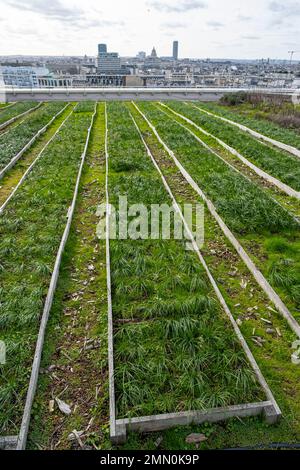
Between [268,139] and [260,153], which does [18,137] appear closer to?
[260,153]

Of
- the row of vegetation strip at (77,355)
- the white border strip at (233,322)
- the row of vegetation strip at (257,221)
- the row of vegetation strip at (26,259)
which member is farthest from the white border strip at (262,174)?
the row of vegetation strip at (26,259)

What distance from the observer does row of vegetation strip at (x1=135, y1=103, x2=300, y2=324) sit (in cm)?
494

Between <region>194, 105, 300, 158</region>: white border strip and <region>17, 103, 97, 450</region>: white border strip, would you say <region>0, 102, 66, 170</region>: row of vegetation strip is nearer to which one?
<region>17, 103, 97, 450</region>: white border strip

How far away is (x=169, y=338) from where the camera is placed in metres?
3.85

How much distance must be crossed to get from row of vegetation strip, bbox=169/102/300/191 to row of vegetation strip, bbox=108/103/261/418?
4678 mm

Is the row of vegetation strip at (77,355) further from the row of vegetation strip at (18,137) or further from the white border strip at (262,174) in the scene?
the row of vegetation strip at (18,137)

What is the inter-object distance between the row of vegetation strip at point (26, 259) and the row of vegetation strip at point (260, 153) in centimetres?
549

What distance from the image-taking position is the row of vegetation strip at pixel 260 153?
8.89m

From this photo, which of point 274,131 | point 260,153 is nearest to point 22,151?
point 260,153
